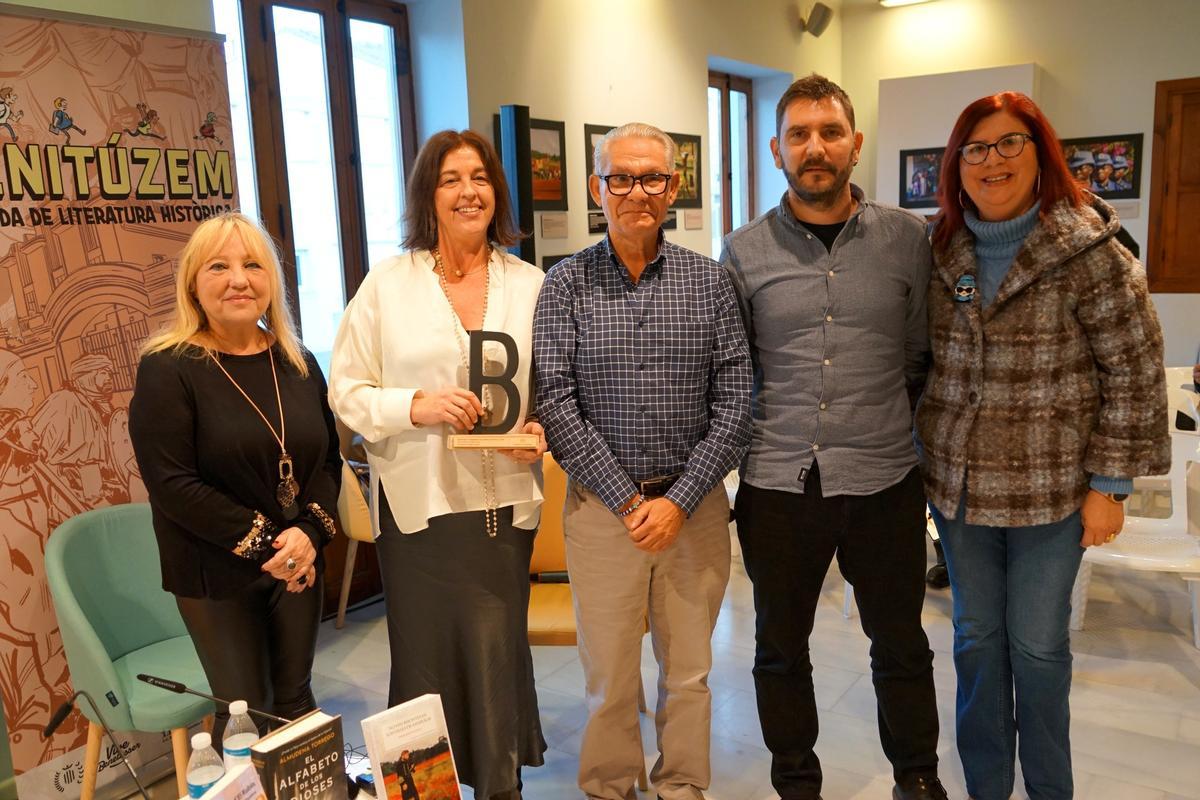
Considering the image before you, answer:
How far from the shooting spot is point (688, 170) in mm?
5383

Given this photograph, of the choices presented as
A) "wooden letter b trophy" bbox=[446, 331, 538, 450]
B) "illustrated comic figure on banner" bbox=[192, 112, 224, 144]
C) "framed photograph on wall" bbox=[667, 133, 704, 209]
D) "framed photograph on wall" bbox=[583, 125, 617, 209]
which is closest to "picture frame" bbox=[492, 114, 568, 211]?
"framed photograph on wall" bbox=[583, 125, 617, 209]

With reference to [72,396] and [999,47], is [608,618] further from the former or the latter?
[999,47]

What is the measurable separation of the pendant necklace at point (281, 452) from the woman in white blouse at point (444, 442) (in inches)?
4.7

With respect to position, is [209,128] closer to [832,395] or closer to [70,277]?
[70,277]

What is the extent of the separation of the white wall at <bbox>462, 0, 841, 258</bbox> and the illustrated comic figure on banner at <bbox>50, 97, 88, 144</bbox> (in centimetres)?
170

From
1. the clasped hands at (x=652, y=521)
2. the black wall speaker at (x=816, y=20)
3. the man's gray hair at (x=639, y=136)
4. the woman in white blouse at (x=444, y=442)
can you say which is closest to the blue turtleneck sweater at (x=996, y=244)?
the man's gray hair at (x=639, y=136)

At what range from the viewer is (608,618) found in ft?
6.96

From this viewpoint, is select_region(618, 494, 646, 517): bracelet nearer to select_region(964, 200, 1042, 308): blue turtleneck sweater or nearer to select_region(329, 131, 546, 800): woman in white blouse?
select_region(329, 131, 546, 800): woman in white blouse

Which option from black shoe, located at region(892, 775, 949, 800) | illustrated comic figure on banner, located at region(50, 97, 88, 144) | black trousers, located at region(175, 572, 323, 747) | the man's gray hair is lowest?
black shoe, located at region(892, 775, 949, 800)

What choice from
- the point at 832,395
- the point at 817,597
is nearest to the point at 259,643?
the point at 817,597

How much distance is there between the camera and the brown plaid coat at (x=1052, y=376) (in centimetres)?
190

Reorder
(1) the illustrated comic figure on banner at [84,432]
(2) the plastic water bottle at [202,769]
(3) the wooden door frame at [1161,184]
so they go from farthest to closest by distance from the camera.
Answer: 1. (3) the wooden door frame at [1161,184]
2. (1) the illustrated comic figure on banner at [84,432]
3. (2) the plastic water bottle at [202,769]

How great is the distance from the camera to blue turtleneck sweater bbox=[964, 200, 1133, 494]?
1946 millimetres

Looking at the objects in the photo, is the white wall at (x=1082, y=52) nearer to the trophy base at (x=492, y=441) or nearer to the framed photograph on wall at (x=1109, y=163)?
the framed photograph on wall at (x=1109, y=163)
